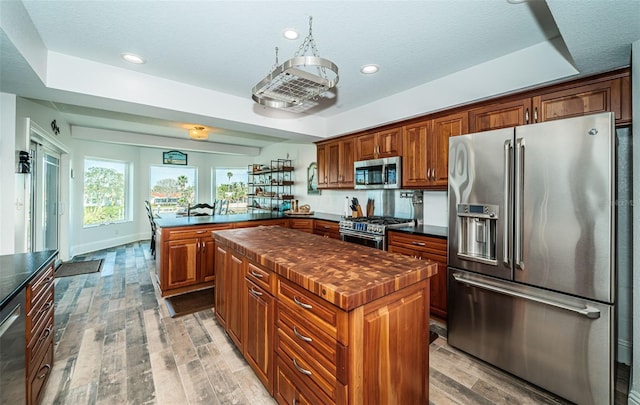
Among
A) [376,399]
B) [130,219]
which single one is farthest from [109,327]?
[130,219]

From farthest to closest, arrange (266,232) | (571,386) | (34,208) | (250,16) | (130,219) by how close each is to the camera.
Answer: (130,219)
(34,208)
(266,232)
(250,16)
(571,386)

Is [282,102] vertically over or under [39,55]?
under

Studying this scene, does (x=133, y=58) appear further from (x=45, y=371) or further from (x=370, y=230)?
(x=370, y=230)

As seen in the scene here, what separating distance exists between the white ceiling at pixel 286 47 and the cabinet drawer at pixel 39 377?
6.59 feet

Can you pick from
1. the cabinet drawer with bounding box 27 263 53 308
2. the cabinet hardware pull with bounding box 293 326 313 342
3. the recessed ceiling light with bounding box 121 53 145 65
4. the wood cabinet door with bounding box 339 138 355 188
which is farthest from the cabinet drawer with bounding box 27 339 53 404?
the wood cabinet door with bounding box 339 138 355 188

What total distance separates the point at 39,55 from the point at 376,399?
3426mm

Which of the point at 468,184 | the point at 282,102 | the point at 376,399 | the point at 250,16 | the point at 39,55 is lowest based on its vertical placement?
the point at 376,399

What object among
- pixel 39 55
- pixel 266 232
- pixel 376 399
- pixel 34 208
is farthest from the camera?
pixel 34 208

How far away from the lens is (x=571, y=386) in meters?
1.76

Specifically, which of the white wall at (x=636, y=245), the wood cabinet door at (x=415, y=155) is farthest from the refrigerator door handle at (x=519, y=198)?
the wood cabinet door at (x=415, y=155)

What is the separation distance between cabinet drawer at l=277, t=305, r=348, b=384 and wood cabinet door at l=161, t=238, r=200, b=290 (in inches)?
100

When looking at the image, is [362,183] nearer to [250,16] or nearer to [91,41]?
[250,16]

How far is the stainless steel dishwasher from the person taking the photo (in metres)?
1.18

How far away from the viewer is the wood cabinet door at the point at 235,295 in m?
2.06
